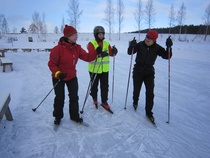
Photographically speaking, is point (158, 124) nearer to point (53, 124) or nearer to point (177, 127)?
point (177, 127)

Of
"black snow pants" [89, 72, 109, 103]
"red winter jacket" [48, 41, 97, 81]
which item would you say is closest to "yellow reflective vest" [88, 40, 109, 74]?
"black snow pants" [89, 72, 109, 103]

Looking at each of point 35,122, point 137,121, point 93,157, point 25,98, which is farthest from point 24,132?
point 137,121

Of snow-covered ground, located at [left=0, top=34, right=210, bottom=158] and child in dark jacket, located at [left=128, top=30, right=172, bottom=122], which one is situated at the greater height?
child in dark jacket, located at [left=128, top=30, right=172, bottom=122]

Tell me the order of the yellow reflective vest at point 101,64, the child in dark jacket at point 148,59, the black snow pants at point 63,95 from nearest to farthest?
the black snow pants at point 63,95
the child in dark jacket at point 148,59
the yellow reflective vest at point 101,64

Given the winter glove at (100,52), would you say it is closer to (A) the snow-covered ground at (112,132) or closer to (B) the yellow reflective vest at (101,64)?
(B) the yellow reflective vest at (101,64)

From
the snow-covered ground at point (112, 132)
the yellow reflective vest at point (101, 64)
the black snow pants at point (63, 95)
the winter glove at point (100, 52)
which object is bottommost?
the snow-covered ground at point (112, 132)

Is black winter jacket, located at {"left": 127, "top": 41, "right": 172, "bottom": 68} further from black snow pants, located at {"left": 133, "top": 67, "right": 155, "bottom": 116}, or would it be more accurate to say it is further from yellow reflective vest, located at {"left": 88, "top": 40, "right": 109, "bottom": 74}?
yellow reflective vest, located at {"left": 88, "top": 40, "right": 109, "bottom": 74}

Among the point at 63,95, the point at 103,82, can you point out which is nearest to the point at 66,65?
the point at 63,95

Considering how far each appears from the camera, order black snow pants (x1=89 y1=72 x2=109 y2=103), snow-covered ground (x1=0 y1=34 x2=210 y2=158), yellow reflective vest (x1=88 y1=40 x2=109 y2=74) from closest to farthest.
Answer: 1. snow-covered ground (x1=0 y1=34 x2=210 y2=158)
2. yellow reflective vest (x1=88 y1=40 x2=109 y2=74)
3. black snow pants (x1=89 y1=72 x2=109 y2=103)

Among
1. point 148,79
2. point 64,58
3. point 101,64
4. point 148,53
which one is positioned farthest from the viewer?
point 101,64

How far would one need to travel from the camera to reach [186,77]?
714 centimetres

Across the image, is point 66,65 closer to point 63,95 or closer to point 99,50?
point 63,95

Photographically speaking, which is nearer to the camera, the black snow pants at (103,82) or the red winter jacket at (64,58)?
the red winter jacket at (64,58)

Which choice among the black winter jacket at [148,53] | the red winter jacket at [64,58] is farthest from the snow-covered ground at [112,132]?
the black winter jacket at [148,53]
